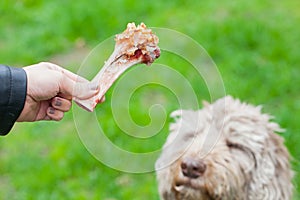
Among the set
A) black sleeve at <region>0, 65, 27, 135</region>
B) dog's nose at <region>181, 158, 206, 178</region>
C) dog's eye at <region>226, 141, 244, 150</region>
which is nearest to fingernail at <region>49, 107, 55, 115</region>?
black sleeve at <region>0, 65, 27, 135</region>

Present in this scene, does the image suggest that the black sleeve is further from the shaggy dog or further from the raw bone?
the shaggy dog

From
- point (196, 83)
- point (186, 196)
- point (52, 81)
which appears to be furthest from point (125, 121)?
point (52, 81)

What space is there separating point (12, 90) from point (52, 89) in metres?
0.20

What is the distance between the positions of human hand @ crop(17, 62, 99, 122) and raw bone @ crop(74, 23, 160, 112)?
0.04 m

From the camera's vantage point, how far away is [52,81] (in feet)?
11.9

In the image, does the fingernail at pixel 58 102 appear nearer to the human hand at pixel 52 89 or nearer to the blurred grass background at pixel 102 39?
the human hand at pixel 52 89

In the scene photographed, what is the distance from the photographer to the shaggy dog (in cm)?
452

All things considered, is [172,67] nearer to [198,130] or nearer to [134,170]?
[198,130]

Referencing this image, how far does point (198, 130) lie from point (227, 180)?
0.43 metres

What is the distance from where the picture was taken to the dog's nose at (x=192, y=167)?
444 centimetres

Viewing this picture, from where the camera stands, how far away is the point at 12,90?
3566mm

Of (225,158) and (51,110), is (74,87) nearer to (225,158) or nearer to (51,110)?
(51,110)

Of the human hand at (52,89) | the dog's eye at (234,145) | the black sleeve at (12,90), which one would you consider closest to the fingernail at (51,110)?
the human hand at (52,89)

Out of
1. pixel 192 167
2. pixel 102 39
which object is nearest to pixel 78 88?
pixel 192 167
